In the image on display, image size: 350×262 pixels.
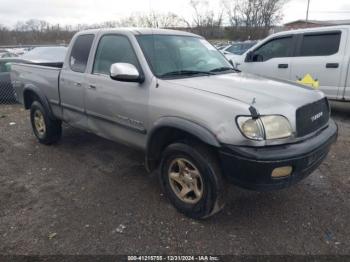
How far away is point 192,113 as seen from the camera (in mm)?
2779

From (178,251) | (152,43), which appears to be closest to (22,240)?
(178,251)

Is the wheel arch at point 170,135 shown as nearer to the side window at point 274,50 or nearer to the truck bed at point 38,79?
the truck bed at point 38,79

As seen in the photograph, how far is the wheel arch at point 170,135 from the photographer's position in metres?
2.65

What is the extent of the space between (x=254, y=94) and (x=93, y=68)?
2125 mm

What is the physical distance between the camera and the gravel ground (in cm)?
275

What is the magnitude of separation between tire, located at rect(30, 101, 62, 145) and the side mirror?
2380mm

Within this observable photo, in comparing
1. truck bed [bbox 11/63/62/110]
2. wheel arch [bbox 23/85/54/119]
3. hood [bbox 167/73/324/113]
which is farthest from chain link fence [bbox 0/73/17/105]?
hood [bbox 167/73/324/113]

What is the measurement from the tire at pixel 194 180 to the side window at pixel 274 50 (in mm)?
4913

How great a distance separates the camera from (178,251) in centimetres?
269

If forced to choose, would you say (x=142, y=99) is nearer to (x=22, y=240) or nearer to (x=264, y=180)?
(x=264, y=180)

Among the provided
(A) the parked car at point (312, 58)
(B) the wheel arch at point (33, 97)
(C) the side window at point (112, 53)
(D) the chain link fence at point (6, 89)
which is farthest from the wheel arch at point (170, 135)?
(D) the chain link fence at point (6, 89)

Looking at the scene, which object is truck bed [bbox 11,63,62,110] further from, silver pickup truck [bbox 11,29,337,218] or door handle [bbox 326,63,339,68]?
door handle [bbox 326,63,339,68]

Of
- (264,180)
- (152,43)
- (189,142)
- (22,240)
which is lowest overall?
(22,240)

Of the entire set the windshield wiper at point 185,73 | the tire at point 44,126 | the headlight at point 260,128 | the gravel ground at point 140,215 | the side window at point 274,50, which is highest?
the side window at point 274,50
